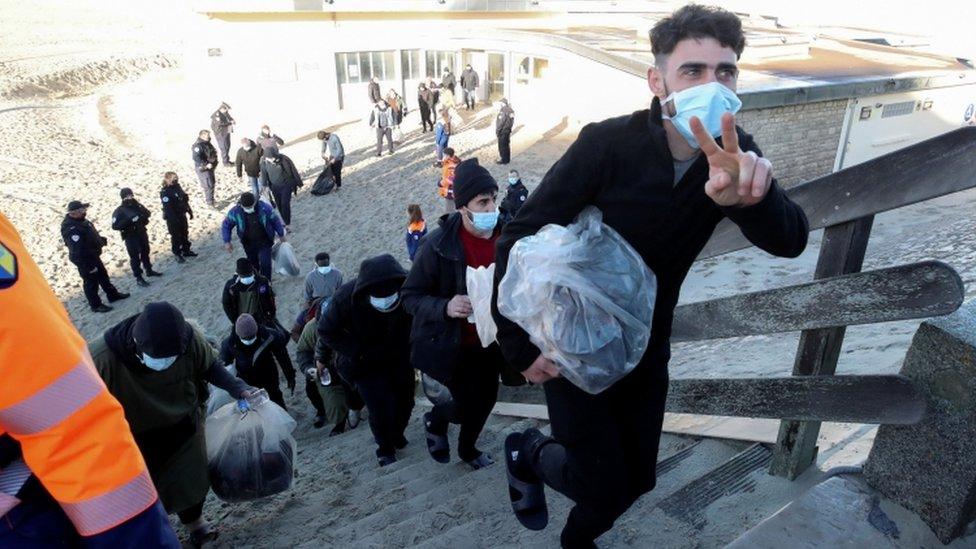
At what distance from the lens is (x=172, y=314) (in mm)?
3408

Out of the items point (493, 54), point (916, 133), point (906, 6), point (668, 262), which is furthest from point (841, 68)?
point (906, 6)

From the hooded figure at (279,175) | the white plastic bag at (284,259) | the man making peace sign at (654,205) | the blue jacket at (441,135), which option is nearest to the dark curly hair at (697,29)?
the man making peace sign at (654,205)

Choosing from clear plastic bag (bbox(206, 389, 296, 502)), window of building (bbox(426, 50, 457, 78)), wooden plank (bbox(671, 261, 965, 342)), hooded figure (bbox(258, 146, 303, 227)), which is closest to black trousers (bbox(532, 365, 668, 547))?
wooden plank (bbox(671, 261, 965, 342))

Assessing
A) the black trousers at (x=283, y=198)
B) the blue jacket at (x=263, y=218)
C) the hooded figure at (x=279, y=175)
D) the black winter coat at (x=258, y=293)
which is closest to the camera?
the black winter coat at (x=258, y=293)

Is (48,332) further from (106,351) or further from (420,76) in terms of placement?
(420,76)

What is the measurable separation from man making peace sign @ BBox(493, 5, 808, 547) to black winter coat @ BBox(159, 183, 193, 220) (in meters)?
10.8

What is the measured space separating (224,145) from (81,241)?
9498 mm

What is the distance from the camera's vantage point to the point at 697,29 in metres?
1.88

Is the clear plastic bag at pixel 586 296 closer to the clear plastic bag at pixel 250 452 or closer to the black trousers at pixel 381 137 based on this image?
the clear plastic bag at pixel 250 452

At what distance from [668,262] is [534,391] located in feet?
7.00

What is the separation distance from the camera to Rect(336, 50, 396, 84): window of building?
25531mm

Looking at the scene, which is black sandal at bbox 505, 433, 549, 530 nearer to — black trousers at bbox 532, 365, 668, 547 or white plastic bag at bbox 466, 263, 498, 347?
black trousers at bbox 532, 365, 668, 547

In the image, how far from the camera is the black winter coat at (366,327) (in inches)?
170

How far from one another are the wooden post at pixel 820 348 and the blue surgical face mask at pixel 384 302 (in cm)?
251
